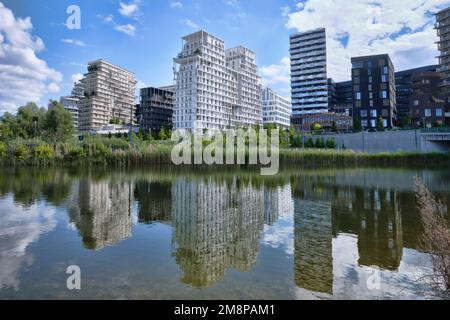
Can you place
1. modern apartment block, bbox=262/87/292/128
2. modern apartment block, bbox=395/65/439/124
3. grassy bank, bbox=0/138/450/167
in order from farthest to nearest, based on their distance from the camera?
modern apartment block, bbox=262/87/292/128 → modern apartment block, bbox=395/65/439/124 → grassy bank, bbox=0/138/450/167

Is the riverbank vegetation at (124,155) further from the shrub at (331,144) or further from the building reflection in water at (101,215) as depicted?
the building reflection in water at (101,215)

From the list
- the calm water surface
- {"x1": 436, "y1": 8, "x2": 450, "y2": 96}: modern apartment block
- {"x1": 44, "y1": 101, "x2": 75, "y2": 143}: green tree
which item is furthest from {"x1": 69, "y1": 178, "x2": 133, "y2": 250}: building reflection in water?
{"x1": 436, "y1": 8, "x2": 450, "y2": 96}: modern apartment block

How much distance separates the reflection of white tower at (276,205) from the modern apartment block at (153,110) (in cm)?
9522

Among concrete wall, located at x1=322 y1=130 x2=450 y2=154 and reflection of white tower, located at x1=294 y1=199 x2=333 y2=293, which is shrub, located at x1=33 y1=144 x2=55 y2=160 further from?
concrete wall, located at x1=322 y1=130 x2=450 y2=154

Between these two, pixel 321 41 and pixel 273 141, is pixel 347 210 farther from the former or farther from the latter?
pixel 321 41

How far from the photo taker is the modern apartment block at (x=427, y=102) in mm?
67312

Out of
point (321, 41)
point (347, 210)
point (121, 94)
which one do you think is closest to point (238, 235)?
point (347, 210)

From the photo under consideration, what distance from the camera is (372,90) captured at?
285 ft

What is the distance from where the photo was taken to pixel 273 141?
5834cm

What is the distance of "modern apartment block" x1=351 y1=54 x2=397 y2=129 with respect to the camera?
85312 mm

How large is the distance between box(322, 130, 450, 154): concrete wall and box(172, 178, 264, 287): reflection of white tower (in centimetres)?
5438
